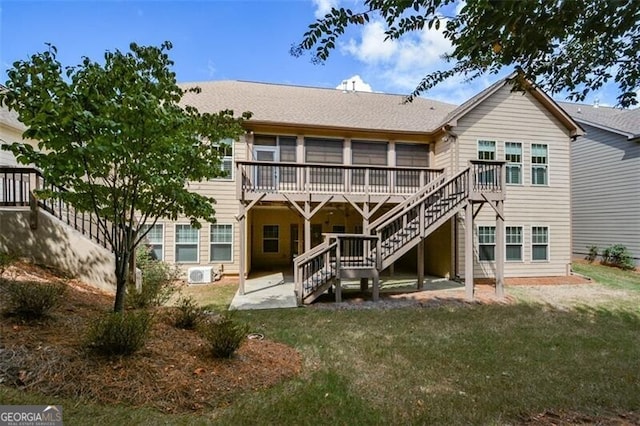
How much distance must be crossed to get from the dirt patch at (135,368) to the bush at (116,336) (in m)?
0.09

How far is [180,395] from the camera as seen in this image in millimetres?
3158

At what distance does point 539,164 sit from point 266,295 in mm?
10963

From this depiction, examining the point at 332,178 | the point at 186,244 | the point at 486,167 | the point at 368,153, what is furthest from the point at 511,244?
the point at 186,244

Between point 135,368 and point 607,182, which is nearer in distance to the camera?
point 135,368

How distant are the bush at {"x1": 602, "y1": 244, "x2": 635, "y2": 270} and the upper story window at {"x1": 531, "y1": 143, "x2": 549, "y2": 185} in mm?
A: 5777

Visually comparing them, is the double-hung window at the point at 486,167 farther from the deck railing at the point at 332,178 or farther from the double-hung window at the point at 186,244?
the double-hung window at the point at 186,244

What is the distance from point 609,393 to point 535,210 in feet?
32.0

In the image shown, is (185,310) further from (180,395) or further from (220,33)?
(220,33)

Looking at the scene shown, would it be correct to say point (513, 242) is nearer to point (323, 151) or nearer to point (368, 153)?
point (368, 153)

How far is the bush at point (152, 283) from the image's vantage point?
239 inches

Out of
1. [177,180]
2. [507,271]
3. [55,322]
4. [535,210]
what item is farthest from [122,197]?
[535,210]

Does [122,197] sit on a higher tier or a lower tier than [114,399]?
higher

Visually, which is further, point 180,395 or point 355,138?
point 355,138

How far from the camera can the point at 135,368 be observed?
11.1ft
